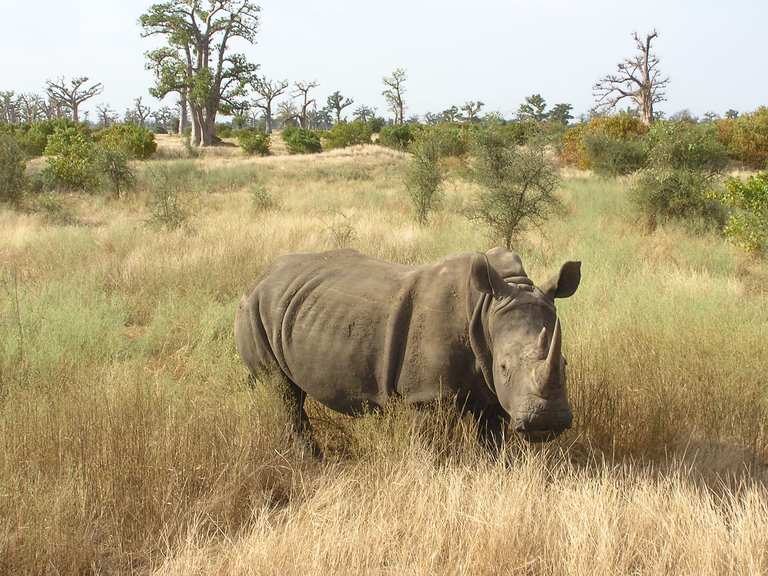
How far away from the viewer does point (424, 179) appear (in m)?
15.7

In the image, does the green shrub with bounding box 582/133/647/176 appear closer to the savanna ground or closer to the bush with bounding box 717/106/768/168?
the bush with bounding box 717/106/768/168

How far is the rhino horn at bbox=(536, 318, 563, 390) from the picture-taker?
2.74 m

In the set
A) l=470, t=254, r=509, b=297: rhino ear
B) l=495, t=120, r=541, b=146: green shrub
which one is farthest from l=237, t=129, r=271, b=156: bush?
l=470, t=254, r=509, b=297: rhino ear

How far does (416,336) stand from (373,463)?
70 centimetres

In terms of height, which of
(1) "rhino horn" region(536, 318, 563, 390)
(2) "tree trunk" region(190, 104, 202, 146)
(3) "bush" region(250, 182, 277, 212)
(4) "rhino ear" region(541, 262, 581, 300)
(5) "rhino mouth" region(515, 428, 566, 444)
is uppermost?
(2) "tree trunk" region(190, 104, 202, 146)

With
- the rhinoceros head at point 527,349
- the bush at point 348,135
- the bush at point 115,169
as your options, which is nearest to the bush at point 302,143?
the bush at point 348,135

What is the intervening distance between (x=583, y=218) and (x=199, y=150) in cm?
3063

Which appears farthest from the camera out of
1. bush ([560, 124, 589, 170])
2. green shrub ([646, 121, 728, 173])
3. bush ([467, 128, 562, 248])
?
bush ([560, 124, 589, 170])

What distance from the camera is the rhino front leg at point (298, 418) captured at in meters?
4.14

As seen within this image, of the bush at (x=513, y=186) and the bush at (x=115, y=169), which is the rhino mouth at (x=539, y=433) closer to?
the bush at (x=513, y=186)

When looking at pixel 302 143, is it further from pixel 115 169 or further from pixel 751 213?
pixel 751 213

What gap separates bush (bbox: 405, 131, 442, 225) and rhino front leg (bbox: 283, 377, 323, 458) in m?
10.5

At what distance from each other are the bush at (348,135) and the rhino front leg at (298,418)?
131 feet

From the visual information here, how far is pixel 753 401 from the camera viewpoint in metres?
4.44
